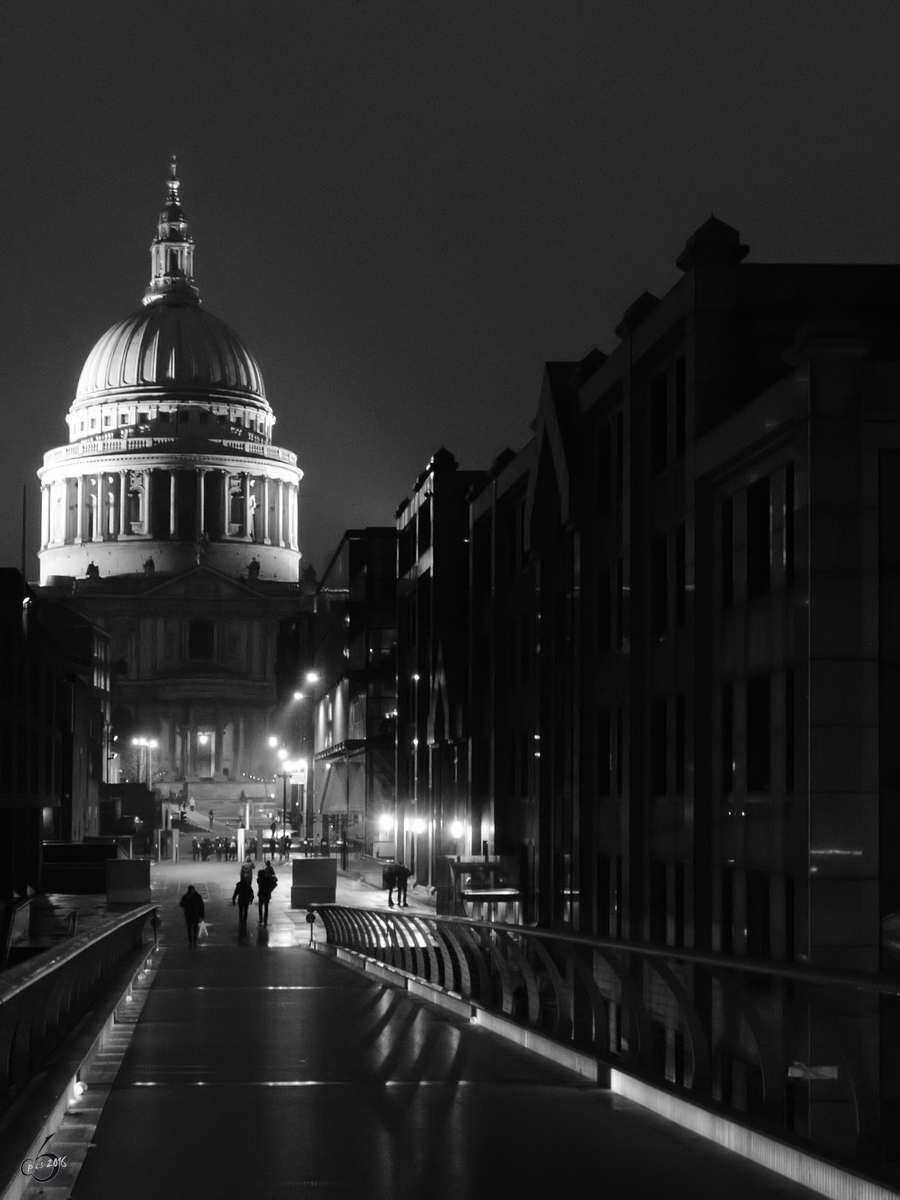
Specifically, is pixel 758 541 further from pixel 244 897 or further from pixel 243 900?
pixel 244 897

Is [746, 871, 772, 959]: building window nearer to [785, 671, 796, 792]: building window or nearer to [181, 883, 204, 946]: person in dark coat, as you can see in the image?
[785, 671, 796, 792]: building window

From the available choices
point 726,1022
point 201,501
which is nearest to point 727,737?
point 726,1022

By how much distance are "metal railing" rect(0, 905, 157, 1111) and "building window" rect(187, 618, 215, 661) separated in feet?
548

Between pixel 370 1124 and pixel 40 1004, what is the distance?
2809 millimetres

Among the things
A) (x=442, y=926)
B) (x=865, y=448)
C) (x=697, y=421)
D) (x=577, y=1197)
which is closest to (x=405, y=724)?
(x=697, y=421)

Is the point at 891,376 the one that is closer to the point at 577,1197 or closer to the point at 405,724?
the point at 577,1197

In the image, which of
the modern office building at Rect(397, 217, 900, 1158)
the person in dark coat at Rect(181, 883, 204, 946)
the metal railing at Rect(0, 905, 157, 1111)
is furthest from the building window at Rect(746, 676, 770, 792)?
the person in dark coat at Rect(181, 883, 204, 946)

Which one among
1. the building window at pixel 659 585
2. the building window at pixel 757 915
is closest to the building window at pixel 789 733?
the building window at pixel 757 915

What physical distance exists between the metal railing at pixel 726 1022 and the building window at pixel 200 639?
166 m

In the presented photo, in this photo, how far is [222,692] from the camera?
598 feet

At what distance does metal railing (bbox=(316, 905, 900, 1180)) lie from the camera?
10.8 meters

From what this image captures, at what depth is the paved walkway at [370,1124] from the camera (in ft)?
35.3

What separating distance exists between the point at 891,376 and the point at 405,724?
52.3 m

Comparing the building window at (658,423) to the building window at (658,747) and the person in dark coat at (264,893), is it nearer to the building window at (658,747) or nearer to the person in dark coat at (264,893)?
the building window at (658,747)
